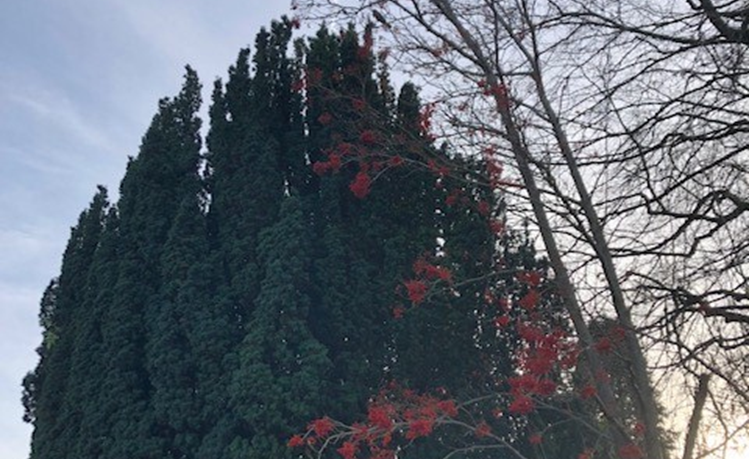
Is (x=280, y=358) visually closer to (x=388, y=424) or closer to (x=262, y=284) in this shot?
(x=262, y=284)

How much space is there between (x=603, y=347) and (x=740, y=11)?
1.89m

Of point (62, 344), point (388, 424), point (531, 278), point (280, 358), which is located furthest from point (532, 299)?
point (62, 344)

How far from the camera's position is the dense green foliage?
10.5m

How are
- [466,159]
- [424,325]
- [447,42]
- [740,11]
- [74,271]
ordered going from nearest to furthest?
[740,11] < [447,42] < [466,159] < [424,325] < [74,271]

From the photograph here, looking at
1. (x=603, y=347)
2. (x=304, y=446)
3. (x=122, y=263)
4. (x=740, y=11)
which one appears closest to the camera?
(x=740, y=11)

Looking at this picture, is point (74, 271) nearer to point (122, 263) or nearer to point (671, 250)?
point (122, 263)

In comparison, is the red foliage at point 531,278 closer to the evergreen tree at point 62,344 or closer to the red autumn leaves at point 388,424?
the red autumn leaves at point 388,424

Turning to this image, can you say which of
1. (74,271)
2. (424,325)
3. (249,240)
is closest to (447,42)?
(424,325)

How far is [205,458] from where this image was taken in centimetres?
1023

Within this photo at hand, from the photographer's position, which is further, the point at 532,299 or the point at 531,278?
the point at 531,278

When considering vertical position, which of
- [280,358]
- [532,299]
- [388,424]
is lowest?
[388,424]

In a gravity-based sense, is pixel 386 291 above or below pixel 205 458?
above

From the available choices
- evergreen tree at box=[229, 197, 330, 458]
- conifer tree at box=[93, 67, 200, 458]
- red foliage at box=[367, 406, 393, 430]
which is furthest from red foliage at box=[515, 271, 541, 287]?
conifer tree at box=[93, 67, 200, 458]

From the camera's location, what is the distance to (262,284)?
36.4 ft
